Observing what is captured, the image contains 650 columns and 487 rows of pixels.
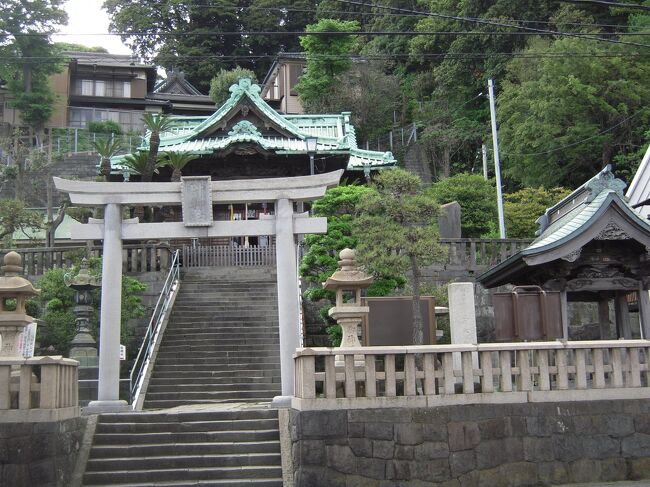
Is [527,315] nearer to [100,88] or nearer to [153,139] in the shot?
[153,139]

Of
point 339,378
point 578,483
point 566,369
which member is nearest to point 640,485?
point 578,483

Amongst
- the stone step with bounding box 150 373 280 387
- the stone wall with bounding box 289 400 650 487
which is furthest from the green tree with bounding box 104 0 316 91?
the stone wall with bounding box 289 400 650 487

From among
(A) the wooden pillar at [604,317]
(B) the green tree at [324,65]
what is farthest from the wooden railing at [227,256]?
(B) the green tree at [324,65]

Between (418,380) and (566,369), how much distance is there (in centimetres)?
227

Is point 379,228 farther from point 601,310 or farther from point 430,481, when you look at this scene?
point 430,481

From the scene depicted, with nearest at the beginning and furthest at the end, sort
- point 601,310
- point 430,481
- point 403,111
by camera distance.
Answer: point 430,481
point 601,310
point 403,111

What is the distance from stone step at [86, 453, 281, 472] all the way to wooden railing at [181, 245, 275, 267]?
553 inches

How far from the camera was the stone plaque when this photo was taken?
14.0 m

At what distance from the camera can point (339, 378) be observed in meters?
10.6

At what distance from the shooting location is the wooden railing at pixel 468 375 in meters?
10.5

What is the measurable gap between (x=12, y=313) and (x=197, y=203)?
3855 millimetres

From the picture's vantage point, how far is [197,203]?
1399 centimetres

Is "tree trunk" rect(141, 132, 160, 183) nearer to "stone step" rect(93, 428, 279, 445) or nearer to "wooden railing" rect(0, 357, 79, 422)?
"stone step" rect(93, 428, 279, 445)

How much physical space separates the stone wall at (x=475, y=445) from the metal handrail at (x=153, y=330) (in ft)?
20.4
